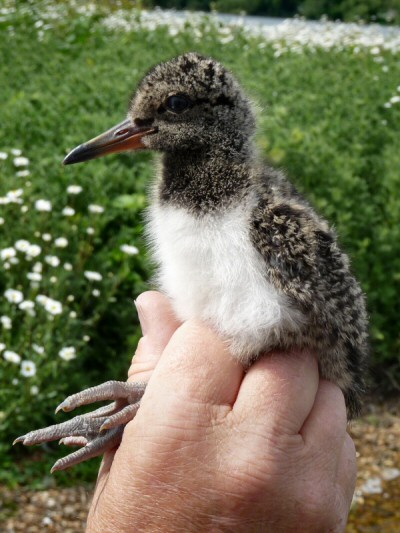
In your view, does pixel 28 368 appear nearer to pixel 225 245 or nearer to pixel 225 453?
pixel 225 245

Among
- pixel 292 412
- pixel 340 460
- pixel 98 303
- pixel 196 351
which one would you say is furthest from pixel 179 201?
pixel 98 303

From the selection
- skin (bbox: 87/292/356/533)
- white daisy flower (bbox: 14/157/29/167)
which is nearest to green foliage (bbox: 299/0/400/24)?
white daisy flower (bbox: 14/157/29/167)

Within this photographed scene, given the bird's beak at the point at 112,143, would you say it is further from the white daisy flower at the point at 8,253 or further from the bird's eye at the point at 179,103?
the white daisy flower at the point at 8,253

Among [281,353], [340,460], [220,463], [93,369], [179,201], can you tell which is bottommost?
[93,369]

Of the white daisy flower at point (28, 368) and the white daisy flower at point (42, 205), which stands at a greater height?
the white daisy flower at point (42, 205)

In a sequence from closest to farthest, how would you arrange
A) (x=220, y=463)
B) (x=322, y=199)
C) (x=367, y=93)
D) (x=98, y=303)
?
(x=220, y=463) < (x=98, y=303) < (x=322, y=199) < (x=367, y=93)

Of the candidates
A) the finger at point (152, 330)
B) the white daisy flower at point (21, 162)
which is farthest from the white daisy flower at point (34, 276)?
the finger at point (152, 330)

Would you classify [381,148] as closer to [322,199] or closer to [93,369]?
[322,199]

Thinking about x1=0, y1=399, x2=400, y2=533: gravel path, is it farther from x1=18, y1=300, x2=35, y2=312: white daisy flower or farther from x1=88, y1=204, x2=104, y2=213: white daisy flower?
x1=88, y1=204, x2=104, y2=213: white daisy flower
